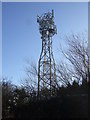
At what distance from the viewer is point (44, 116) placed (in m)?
16.0

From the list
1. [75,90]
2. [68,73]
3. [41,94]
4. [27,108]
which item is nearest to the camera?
[75,90]

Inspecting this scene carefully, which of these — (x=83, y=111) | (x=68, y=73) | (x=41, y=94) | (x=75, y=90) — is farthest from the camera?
(x=41, y=94)

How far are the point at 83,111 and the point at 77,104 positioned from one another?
2.31 feet

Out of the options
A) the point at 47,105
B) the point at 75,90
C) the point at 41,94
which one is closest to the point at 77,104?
the point at 75,90

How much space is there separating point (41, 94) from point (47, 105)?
21.0 feet

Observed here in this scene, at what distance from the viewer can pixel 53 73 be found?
1969 cm

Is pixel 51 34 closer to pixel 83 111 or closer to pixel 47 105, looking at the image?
pixel 47 105

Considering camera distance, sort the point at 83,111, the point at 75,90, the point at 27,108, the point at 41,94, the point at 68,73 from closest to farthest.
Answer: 1. the point at 83,111
2. the point at 75,90
3. the point at 68,73
4. the point at 27,108
5. the point at 41,94

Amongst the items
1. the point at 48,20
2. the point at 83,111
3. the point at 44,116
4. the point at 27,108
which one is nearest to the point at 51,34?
the point at 48,20

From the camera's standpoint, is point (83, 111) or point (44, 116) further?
point (44, 116)

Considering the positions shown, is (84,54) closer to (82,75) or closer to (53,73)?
(82,75)

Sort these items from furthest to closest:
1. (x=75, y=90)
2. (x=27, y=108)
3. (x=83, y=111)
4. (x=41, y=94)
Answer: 1. (x=41, y=94)
2. (x=27, y=108)
3. (x=75, y=90)
4. (x=83, y=111)

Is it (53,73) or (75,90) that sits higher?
(53,73)

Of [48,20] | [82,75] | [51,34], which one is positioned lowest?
[82,75]
